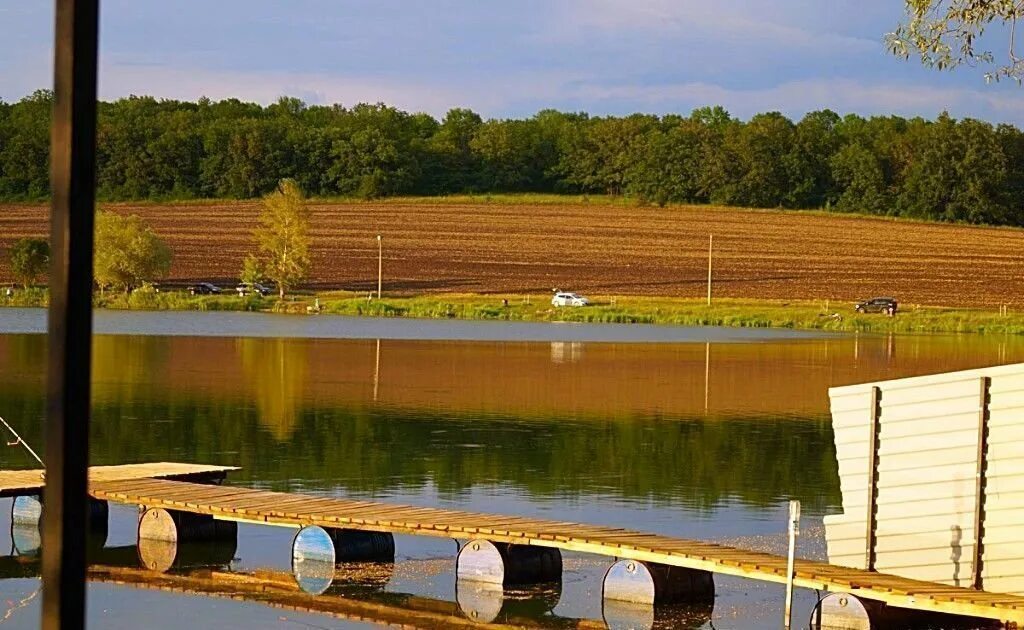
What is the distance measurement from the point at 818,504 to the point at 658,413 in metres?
10.7

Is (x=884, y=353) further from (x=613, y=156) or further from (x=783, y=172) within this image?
(x=613, y=156)

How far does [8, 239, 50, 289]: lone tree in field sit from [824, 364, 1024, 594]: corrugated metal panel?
66.7 meters

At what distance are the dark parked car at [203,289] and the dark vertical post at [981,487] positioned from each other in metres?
67.6

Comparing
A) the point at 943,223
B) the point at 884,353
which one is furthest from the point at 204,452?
the point at 943,223

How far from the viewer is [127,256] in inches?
3071

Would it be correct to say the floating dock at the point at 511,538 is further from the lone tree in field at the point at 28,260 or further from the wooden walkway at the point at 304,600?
the lone tree in field at the point at 28,260

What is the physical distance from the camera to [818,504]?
69.7 ft

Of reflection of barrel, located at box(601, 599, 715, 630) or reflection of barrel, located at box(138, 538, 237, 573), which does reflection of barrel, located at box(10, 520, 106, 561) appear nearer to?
reflection of barrel, located at box(138, 538, 237, 573)

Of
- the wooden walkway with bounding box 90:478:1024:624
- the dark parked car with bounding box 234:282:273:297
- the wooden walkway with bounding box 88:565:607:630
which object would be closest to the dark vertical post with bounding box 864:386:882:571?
the wooden walkway with bounding box 90:478:1024:624

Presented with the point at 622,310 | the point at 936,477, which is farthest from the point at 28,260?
the point at 936,477

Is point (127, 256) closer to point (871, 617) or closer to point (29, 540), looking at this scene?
point (29, 540)

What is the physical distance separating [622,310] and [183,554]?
57488 millimetres

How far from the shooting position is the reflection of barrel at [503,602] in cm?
1436

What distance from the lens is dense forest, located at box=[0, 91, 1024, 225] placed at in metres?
112
